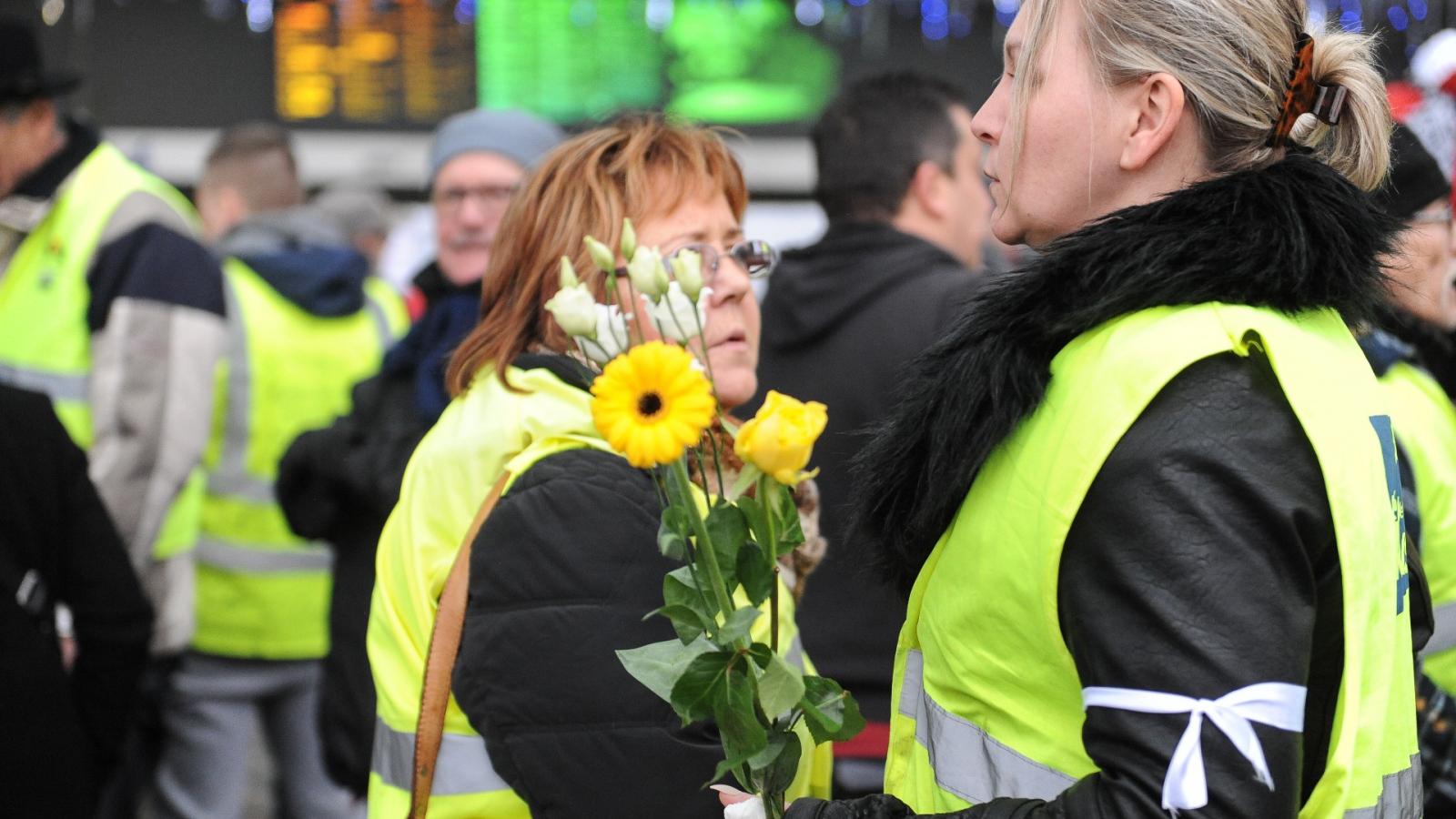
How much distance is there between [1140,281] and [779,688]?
464 millimetres

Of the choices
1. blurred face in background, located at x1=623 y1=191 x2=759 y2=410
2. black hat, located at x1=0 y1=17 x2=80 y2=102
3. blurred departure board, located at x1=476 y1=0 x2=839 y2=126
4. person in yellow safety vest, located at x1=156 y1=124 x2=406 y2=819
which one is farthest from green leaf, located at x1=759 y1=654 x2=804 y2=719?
blurred departure board, located at x1=476 y1=0 x2=839 y2=126

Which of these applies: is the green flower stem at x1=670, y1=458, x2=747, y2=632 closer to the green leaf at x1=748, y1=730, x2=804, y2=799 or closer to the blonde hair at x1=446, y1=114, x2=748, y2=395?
the green leaf at x1=748, y1=730, x2=804, y2=799

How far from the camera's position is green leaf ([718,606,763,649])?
1313 mm

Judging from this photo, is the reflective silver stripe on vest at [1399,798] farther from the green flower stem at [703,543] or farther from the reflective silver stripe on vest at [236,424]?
the reflective silver stripe on vest at [236,424]

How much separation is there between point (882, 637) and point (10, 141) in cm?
231

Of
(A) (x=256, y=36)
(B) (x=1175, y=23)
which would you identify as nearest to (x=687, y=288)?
(B) (x=1175, y=23)

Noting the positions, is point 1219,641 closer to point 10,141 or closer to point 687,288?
point 687,288

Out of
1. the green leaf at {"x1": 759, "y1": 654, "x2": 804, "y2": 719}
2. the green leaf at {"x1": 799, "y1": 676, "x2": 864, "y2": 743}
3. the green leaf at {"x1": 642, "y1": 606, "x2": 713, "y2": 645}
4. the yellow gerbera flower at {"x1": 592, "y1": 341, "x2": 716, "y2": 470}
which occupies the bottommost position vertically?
the green leaf at {"x1": 799, "y1": 676, "x2": 864, "y2": 743}

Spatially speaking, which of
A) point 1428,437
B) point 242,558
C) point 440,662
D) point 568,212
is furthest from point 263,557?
point 1428,437

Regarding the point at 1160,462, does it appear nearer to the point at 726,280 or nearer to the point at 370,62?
the point at 726,280

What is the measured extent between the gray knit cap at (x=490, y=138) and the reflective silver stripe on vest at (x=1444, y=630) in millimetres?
2338

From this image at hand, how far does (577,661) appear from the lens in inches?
63.4

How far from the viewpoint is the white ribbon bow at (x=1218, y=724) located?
1.13m

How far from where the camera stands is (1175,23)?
131 cm
